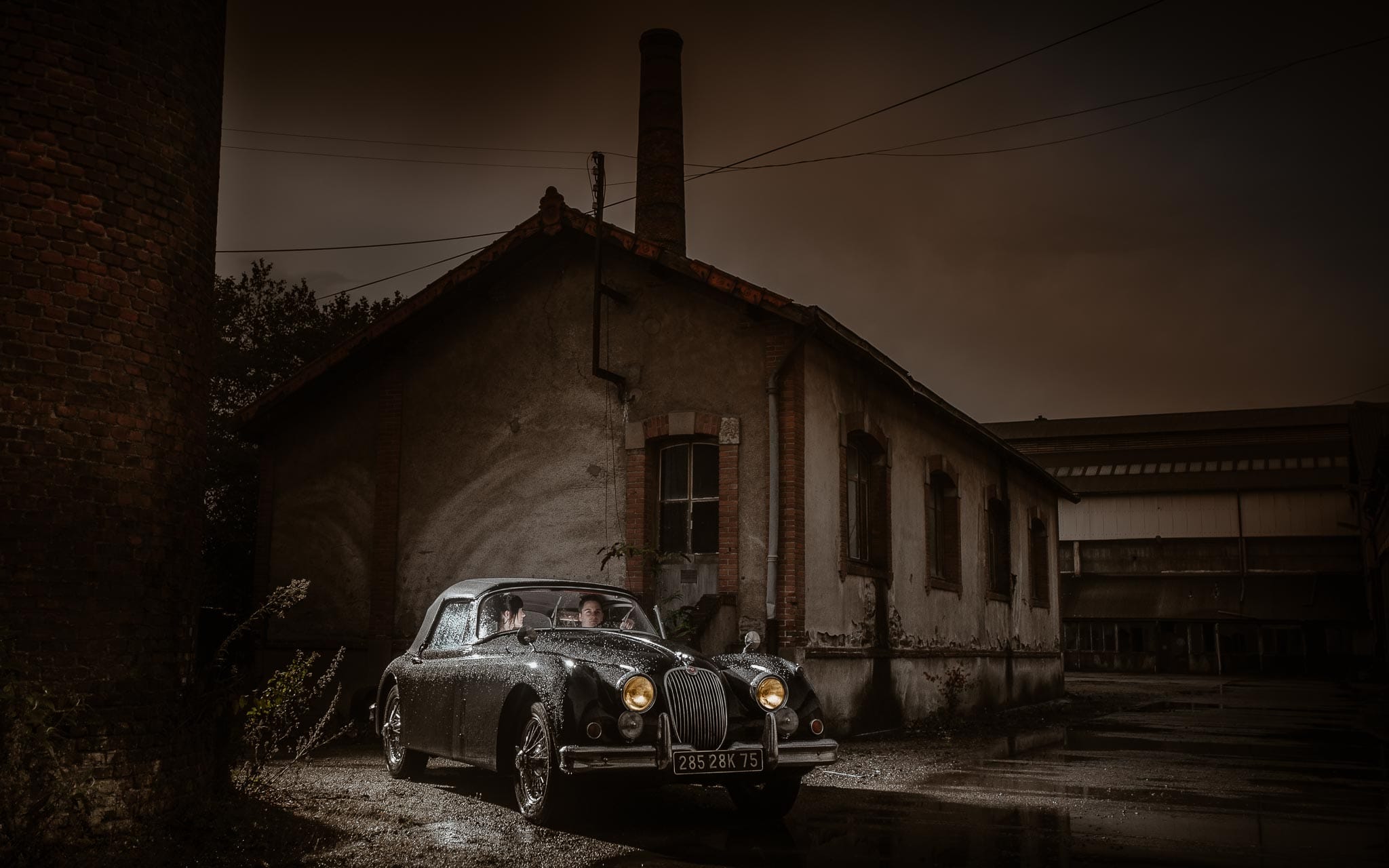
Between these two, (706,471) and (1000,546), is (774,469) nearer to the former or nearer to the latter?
(706,471)

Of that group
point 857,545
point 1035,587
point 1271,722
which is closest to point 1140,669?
point 1035,587

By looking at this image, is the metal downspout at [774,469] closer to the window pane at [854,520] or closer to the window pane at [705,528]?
the window pane at [705,528]

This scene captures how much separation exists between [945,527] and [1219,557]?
1146 inches

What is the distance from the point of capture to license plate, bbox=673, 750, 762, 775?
23.2 feet

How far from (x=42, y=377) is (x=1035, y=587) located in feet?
71.2

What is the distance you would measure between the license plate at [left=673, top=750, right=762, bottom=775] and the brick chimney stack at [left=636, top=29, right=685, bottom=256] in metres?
12.7

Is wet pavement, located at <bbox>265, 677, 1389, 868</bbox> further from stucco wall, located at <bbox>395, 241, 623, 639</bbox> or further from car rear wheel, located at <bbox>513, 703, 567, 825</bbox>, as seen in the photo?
stucco wall, located at <bbox>395, 241, 623, 639</bbox>

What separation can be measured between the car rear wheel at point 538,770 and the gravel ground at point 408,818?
119mm

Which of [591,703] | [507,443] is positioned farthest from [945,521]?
[591,703]

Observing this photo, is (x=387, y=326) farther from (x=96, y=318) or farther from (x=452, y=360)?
(x=96, y=318)

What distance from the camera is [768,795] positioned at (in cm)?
783

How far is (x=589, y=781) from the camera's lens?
7.30 m

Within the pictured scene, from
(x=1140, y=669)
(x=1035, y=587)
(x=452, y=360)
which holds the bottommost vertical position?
(x=1140, y=669)

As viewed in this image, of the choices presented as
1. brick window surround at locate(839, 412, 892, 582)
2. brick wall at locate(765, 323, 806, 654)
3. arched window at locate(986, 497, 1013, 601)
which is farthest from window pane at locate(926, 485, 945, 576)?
brick wall at locate(765, 323, 806, 654)
